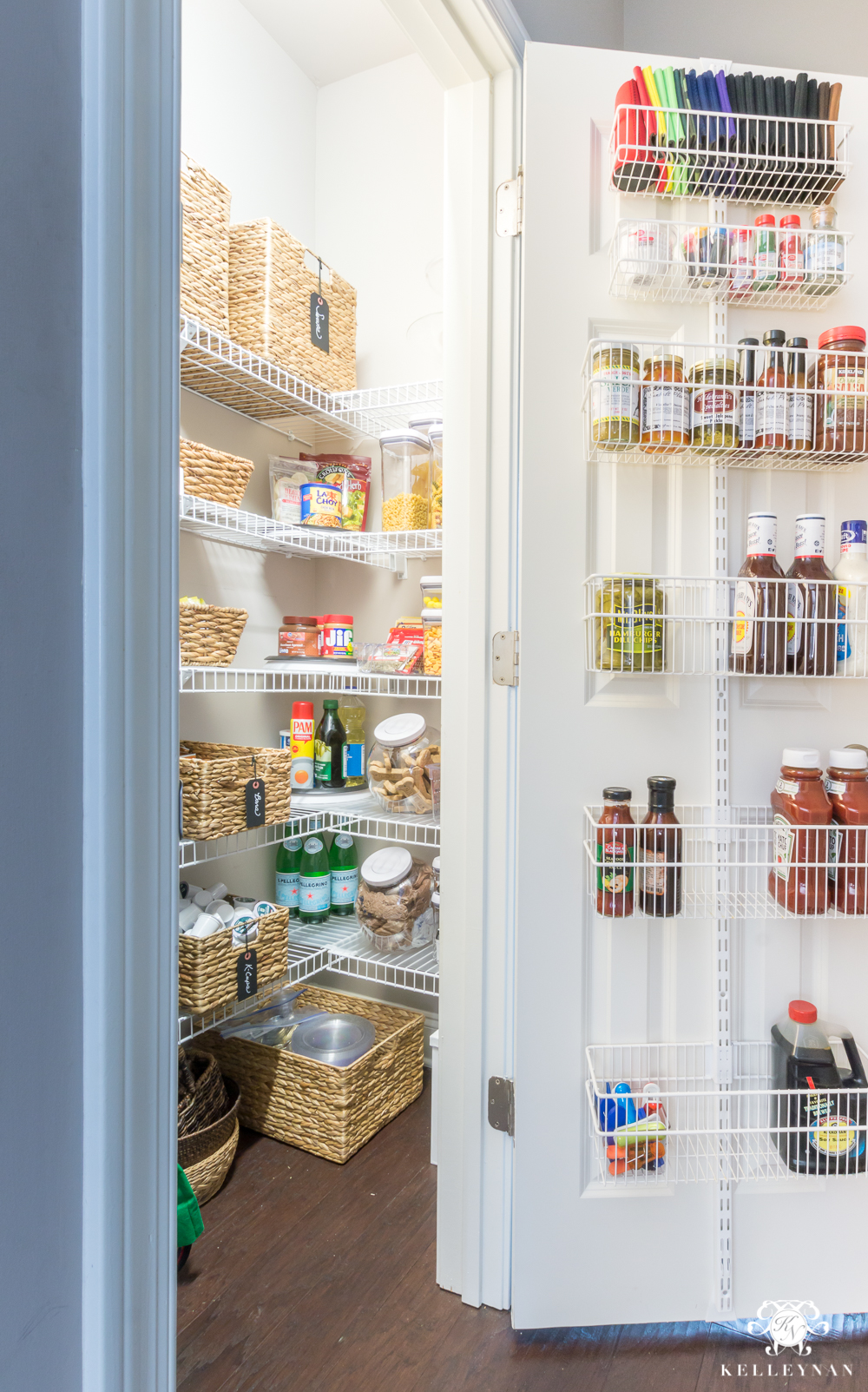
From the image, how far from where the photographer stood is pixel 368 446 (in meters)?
2.30

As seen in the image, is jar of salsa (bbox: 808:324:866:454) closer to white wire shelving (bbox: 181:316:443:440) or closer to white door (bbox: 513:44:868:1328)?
white door (bbox: 513:44:868:1328)

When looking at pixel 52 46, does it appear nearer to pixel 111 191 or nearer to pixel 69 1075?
pixel 111 191

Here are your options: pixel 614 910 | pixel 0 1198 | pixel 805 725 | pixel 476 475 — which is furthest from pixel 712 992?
pixel 0 1198

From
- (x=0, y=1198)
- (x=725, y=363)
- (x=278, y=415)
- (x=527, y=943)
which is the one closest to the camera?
(x=0, y=1198)

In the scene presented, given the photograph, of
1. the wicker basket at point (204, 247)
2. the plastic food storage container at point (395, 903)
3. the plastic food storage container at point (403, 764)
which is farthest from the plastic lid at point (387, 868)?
the wicker basket at point (204, 247)

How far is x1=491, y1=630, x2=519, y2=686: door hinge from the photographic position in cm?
131

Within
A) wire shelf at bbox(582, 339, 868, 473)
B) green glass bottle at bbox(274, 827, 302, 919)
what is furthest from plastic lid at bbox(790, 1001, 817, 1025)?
green glass bottle at bbox(274, 827, 302, 919)

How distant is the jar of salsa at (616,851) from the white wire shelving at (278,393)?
1.22 m

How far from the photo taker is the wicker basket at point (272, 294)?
5.83ft

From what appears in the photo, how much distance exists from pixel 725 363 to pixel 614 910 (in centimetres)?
87

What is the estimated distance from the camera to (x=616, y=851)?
118 centimetres

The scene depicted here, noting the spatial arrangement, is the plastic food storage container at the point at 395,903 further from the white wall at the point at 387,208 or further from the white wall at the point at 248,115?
the white wall at the point at 248,115

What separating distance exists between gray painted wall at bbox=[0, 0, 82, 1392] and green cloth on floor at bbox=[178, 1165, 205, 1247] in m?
0.89

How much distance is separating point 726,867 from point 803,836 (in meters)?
0.13
